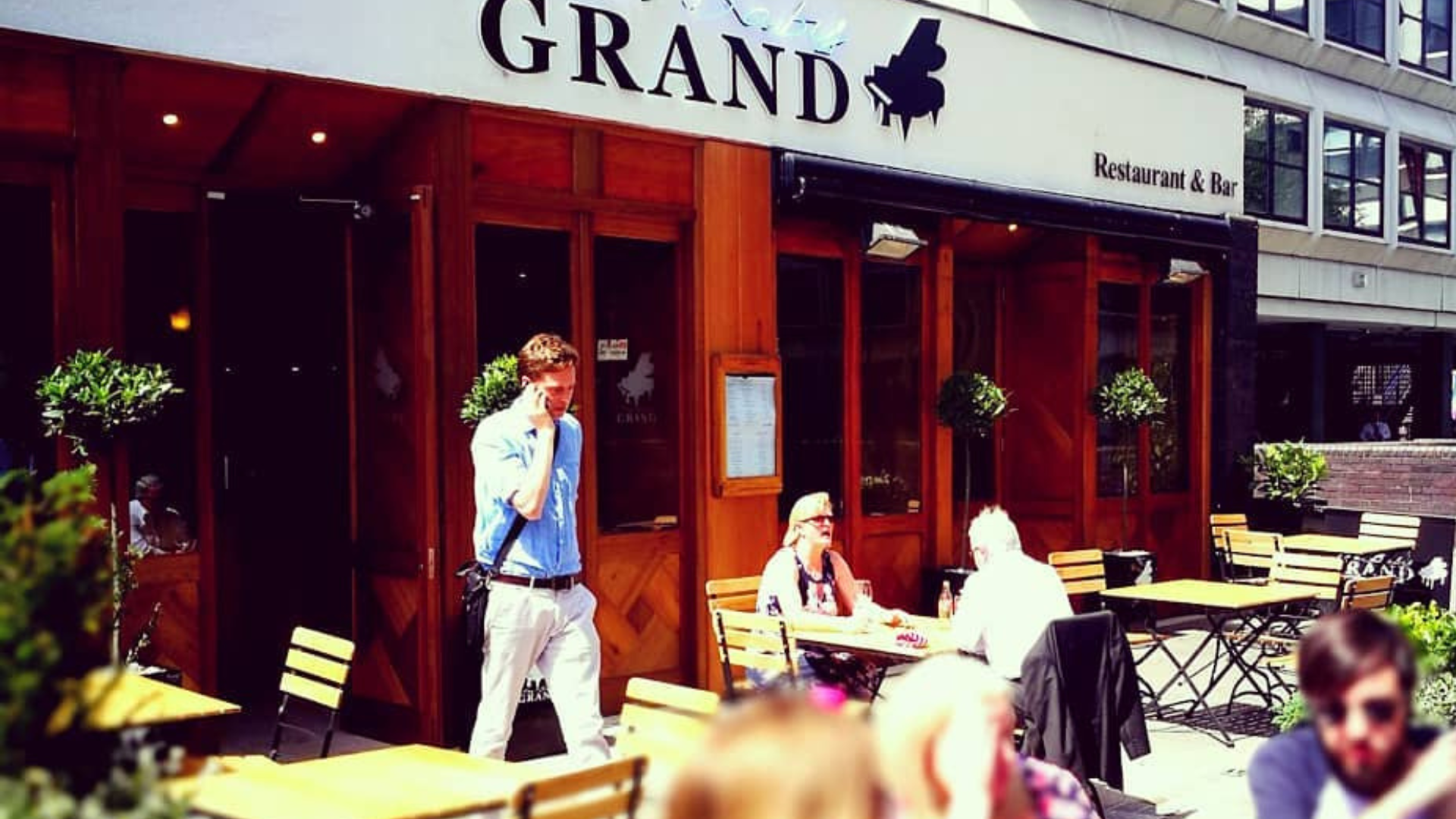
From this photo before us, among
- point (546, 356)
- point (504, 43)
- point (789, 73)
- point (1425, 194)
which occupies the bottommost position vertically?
point (546, 356)

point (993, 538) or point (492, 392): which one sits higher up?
point (492, 392)

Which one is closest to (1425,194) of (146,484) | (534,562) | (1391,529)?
(1391,529)

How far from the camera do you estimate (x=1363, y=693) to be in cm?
328

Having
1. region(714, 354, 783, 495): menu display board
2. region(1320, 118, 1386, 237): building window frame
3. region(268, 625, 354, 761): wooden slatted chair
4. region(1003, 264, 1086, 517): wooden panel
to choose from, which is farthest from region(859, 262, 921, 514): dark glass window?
region(1320, 118, 1386, 237): building window frame

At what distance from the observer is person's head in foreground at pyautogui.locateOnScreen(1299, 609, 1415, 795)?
10.7 feet

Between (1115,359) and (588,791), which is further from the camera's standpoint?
(1115,359)

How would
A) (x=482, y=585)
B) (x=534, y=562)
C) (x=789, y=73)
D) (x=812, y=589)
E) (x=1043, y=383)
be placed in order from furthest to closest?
(x=1043, y=383) < (x=789, y=73) < (x=812, y=589) < (x=482, y=585) < (x=534, y=562)

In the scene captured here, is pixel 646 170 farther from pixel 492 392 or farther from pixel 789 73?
→ pixel 492 392

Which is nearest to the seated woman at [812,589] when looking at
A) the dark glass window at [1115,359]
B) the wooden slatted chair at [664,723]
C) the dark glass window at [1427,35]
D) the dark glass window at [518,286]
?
the dark glass window at [518,286]

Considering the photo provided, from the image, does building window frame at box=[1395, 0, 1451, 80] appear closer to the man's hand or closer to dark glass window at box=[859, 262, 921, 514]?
dark glass window at box=[859, 262, 921, 514]

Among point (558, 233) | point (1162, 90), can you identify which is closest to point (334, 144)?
point (558, 233)

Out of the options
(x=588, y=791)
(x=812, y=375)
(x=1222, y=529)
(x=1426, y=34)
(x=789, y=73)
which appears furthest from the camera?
(x=1426, y=34)

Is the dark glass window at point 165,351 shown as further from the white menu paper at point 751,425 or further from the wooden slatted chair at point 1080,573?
the wooden slatted chair at point 1080,573

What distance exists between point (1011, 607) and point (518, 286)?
321 centimetres
